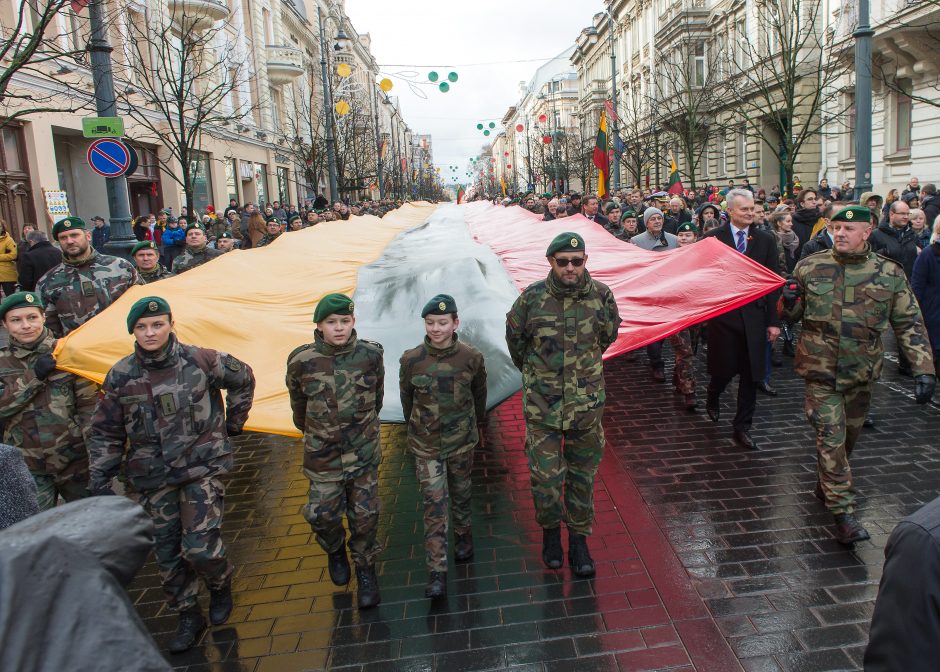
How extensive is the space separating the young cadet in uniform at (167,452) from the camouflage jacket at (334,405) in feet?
1.89

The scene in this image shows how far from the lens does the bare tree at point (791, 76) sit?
18.4 meters

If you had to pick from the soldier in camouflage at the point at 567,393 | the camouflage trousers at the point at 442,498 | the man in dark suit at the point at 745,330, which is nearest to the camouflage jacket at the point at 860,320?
the man in dark suit at the point at 745,330

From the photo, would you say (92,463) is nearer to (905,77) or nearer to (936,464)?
(936,464)

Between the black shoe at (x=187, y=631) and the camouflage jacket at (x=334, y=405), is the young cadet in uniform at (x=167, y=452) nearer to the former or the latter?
the black shoe at (x=187, y=631)

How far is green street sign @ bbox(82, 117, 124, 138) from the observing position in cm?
1016

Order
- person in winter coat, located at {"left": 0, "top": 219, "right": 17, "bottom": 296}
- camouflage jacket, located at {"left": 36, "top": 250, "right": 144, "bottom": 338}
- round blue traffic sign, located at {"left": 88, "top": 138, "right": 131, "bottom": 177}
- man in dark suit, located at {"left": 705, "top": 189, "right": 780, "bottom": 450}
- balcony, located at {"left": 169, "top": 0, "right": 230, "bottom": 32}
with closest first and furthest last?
camouflage jacket, located at {"left": 36, "top": 250, "right": 144, "bottom": 338}
man in dark suit, located at {"left": 705, "top": 189, "right": 780, "bottom": 450}
round blue traffic sign, located at {"left": 88, "top": 138, "right": 131, "bottom": 177}
person in winter coat, located at {"left": 0, "top": 219, "right": 17, "bottom": 296}
balcony, located at {"left": 169, "top": 0, "right": 230, "bottom": 32}

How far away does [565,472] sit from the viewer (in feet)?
15.5

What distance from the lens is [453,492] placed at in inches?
192

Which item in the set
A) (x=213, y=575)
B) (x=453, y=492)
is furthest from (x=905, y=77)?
(x=213, y=575)

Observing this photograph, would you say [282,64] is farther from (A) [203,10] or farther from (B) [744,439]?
(B) [744,439]

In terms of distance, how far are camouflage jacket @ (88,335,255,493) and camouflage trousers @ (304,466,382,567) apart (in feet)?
2.12

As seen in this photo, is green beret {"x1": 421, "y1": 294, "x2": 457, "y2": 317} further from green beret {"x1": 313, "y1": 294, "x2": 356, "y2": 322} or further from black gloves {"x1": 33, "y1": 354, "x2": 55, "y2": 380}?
black gloves {"x1": 33, "y1": 354, "x2": 55, "y2": 380}

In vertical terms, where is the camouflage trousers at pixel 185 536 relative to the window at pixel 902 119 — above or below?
below

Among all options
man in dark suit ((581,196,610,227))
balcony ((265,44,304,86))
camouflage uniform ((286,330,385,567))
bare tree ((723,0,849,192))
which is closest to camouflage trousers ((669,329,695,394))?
camouflage uniform ((286,330,385,567))
